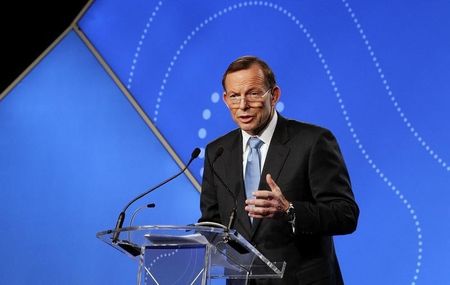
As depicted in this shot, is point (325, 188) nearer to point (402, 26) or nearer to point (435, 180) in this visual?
point (435, 180)

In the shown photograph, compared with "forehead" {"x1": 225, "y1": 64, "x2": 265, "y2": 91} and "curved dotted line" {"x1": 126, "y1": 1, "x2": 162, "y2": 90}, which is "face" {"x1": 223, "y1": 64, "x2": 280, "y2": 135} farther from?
"curved dotted line" {"x1": 126, "y1": 1, "x2": 162, "y2": 90}

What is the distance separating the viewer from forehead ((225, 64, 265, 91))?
8.76ft

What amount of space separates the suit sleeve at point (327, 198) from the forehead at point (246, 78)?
0.97 ft

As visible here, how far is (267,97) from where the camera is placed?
2695mm

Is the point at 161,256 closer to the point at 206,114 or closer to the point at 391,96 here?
the point at 391,96

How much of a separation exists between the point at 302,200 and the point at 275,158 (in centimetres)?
17

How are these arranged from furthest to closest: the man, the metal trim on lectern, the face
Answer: the face, the man, the metal trim on lectern

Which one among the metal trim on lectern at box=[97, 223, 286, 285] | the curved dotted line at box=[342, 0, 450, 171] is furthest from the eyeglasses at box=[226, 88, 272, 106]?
the curved dotted line at box=[342, 0, 450, 171]

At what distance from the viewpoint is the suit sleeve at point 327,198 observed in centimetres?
238

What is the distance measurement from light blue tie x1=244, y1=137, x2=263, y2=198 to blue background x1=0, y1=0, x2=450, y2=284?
84cm

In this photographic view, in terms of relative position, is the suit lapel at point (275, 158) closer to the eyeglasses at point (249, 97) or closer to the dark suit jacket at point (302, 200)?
the dark suit jacket at point (302, 200)

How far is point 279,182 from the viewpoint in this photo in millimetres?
2551

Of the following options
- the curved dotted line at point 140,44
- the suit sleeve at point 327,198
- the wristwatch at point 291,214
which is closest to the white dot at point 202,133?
the curved dotted line at point 140,44

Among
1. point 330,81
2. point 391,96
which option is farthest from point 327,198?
point 330,81
